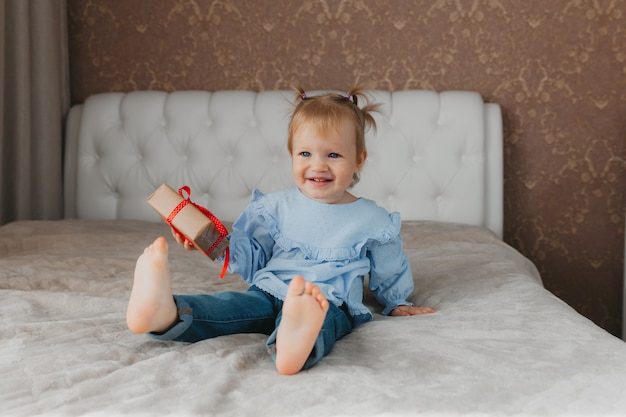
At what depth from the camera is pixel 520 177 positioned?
118 inches

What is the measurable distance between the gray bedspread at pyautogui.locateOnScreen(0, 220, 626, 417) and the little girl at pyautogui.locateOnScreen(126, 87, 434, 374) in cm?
6

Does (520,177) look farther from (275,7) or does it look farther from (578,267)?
(275,7)

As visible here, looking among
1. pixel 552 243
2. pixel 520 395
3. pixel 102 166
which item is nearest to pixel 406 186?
→ pixel 552 243

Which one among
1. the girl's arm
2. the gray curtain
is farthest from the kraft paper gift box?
the gray curtain

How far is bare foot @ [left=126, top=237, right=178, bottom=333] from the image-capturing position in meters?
1.24

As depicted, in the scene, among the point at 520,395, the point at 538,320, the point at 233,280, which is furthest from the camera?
the point at 233,280

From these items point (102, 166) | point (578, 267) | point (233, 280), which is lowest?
point (578, 267)

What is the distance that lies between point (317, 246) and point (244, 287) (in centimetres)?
42

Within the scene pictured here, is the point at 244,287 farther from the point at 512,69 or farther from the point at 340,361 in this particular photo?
the point at 512,69

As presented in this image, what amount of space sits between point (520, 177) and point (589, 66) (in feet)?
1.72

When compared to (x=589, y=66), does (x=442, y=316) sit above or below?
below

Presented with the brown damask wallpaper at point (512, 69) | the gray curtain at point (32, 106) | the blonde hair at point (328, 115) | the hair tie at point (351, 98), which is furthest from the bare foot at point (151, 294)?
the brown damask wallpaper at point (512, 69)

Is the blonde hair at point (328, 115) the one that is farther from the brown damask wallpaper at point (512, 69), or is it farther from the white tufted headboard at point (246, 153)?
the brown damask wallpaper at point (512, 69)

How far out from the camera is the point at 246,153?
2936 millimetres
